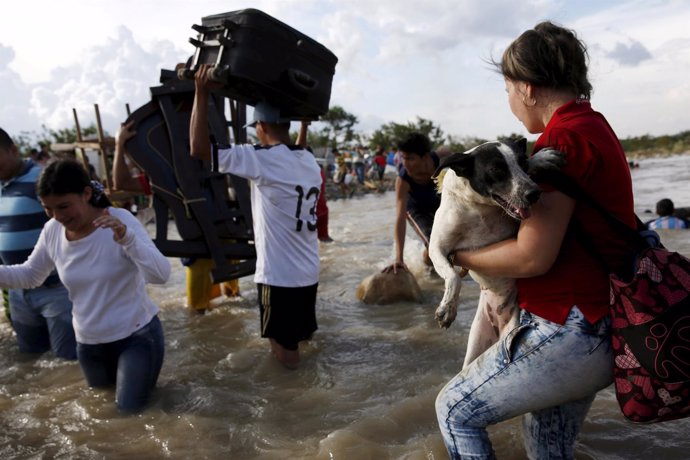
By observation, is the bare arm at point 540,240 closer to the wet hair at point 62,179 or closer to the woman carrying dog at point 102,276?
the woman carrying dog at point 102,276

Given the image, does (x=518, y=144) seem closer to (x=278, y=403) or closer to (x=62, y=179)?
(x=278, y=403)

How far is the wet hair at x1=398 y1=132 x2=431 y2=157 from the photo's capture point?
227 inches

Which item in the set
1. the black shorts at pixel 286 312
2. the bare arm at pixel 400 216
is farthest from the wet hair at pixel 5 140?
the bare arm at pixel 400 216

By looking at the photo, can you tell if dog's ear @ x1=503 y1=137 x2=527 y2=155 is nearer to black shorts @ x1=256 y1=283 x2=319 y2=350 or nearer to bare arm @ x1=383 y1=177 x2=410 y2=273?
black shorts @ x1=256 y1=283 x2=319 y2=350

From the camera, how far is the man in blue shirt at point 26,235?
454 centimetres

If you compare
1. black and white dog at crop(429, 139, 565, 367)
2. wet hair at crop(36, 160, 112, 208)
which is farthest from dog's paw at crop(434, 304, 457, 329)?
wet hair at crop(36, 160, 112, 208)

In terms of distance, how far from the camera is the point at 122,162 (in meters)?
5.43

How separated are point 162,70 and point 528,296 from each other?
516 cm

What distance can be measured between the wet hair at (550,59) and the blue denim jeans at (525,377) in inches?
33.4

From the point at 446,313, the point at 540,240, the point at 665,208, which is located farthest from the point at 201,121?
the point at 665,208

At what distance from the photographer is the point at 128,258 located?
376 centimetres

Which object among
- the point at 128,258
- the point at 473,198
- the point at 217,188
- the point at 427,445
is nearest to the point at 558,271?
the point at 473,198

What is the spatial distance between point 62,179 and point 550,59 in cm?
309

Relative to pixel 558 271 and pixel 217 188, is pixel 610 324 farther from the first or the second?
pixel 217 188
